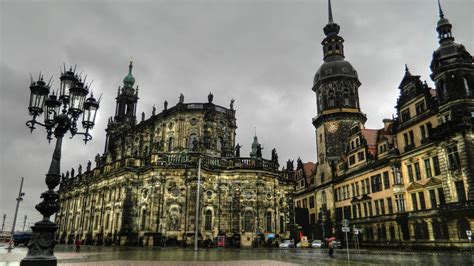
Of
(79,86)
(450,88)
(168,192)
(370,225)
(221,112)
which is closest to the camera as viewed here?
(79,86)

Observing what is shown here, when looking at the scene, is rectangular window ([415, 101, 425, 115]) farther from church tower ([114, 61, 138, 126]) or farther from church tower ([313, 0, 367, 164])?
church tower ([114, 61, 138, 126])

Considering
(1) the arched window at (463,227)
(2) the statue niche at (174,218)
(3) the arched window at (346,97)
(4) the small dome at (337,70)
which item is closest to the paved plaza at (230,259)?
(1) the arched window at (463,227)

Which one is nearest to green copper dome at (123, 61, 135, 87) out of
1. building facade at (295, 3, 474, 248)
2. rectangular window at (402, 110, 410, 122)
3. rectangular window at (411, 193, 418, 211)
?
building facade at (295, 3, 474, 248)

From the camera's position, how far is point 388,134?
4916 cm

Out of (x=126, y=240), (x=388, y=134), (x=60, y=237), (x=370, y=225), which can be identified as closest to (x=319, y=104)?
(x=388, y=134)

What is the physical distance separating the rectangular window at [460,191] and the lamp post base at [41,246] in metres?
35.3

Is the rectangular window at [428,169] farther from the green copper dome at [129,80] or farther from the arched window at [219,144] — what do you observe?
the green copper dome at [129,80]

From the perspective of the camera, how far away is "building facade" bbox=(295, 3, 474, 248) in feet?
113

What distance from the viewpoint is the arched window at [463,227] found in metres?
32.7

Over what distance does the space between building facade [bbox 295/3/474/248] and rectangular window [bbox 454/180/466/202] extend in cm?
9

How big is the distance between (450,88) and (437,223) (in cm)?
1450

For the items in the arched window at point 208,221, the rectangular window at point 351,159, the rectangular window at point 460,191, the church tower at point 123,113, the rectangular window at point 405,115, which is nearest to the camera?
the rectangular window at point 460,191

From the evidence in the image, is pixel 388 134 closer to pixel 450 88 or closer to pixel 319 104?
pixel 450 88

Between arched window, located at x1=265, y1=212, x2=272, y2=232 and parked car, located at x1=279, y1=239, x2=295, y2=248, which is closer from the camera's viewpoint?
parked car, located at x1=279, y1=239, x2=295, y2=248
